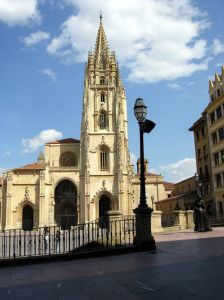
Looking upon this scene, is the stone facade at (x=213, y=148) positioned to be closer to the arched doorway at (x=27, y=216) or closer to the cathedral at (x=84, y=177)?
the cathedral at (x=84, y=177)

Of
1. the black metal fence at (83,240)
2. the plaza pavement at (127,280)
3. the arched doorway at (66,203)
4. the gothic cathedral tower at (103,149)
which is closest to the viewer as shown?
the plaza pavement at (127,280)

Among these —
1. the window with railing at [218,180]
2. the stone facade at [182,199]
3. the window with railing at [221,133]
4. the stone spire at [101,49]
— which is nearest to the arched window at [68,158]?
the stone facade at [182,199]

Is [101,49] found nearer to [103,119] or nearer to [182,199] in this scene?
[103,119]

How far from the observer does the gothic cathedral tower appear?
54000mm

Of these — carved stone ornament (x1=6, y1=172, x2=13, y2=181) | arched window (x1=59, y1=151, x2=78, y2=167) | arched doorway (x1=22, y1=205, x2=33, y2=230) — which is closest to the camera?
carved stone ornament (x1=6, y1=172, x2=13, y2=181)

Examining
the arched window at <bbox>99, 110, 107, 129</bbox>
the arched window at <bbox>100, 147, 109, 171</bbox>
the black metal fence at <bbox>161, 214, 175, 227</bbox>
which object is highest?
the arched window at <bbox>99, 110, 107, 129</bbox>

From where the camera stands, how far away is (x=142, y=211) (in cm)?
1134

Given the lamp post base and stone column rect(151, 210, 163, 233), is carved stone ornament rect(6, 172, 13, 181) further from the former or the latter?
the lamp post base

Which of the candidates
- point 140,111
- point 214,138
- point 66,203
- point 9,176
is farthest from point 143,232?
point 66,203

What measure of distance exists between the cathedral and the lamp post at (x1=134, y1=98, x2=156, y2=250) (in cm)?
4185

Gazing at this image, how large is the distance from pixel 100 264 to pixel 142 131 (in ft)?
16.9

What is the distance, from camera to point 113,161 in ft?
184

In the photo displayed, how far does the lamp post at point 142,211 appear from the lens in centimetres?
1098

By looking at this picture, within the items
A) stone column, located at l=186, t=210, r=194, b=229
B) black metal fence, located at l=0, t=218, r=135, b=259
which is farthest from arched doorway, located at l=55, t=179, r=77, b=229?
black metal fence, located at l=0, t=218, r=135, b=259
